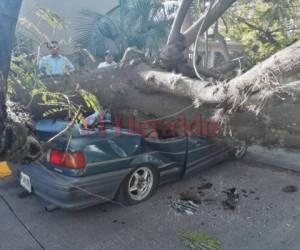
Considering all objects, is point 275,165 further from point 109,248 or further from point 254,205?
point 109,248

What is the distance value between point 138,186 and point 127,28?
4.84 m

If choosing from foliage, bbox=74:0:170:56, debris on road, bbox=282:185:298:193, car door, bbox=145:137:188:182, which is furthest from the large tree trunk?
foliage, bbox=74:0:170:56

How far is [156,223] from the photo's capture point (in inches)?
164

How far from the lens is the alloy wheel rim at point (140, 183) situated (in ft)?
14.6

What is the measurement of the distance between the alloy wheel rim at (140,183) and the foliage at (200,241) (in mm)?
922

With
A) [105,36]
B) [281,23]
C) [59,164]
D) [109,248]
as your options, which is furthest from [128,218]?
[105,36]

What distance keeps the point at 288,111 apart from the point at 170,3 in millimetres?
6774

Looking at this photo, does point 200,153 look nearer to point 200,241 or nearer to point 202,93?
point 200,241

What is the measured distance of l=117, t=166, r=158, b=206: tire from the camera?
14.3ft

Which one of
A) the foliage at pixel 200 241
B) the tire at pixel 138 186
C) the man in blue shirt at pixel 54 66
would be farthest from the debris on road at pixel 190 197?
the man in blue shirt at pixel 54 66

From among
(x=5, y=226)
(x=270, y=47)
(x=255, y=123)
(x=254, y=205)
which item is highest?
(x=270, y=47)

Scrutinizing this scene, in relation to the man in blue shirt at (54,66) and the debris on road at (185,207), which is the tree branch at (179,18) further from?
the debris on road at (185,207)

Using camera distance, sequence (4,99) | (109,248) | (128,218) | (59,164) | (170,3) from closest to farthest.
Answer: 1. (4,99)
2. (109,248)
3. (59,164)
4. (128,218)
5. (170,3)

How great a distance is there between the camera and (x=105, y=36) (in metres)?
8.23
